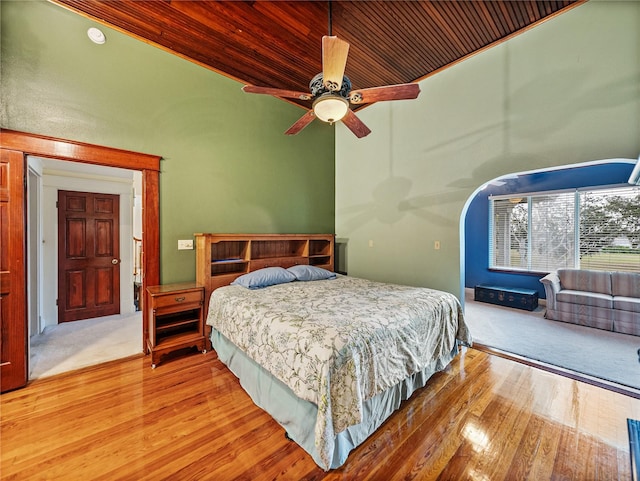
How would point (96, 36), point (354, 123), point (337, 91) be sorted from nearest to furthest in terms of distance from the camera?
point (337, 91) → point (354, 123) → point (96, 36)

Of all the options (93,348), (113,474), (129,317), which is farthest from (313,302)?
(129,317)

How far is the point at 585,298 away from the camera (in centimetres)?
379

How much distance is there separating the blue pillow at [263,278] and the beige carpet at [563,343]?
256 centimetres

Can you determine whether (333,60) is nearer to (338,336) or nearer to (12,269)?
(338,336)

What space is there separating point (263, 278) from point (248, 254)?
1.78ft

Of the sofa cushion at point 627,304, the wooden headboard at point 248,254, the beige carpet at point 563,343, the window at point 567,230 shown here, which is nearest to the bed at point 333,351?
the wooden headboard at point 248,254

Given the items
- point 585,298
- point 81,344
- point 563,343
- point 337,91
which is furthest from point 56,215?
point 585,298

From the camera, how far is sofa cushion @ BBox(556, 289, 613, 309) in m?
3.63

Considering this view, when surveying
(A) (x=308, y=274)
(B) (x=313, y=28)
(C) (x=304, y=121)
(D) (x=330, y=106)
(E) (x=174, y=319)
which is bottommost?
(E) (x=174, y=319)

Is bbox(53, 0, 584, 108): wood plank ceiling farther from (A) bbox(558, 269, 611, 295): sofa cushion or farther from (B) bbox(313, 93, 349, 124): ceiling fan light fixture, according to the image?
(A) bbox(558, 269, 611, 295): sofa cushion

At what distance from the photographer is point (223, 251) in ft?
11.3

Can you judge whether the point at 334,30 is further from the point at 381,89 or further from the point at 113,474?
the point at 113,474

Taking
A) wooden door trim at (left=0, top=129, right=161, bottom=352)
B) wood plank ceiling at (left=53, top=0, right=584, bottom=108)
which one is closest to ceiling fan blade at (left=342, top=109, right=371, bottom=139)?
wood plank ceiling at (left=53, top=0, right=584, bottom=108)

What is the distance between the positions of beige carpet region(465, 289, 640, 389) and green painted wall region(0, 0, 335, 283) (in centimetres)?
306
